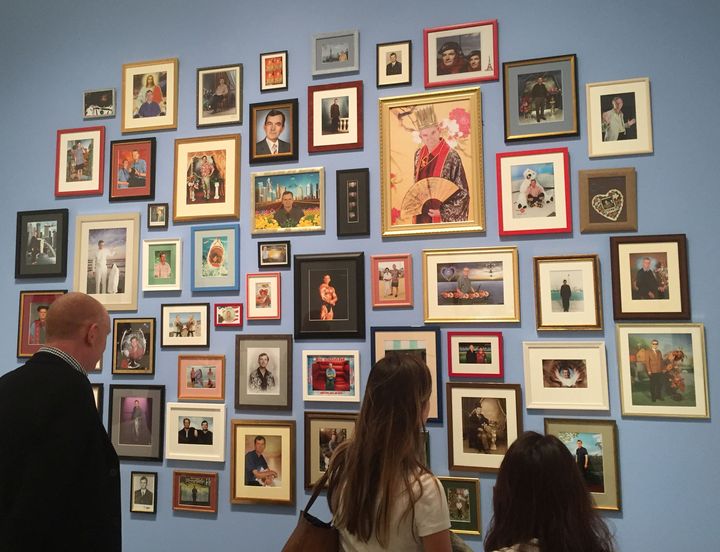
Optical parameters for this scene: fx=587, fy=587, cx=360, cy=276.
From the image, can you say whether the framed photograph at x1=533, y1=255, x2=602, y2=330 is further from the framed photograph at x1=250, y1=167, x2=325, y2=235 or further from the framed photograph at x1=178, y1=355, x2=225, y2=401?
the framed photograph at x1=178, y1=355, x2=225, y2=401

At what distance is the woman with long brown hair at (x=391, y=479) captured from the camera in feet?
5.88

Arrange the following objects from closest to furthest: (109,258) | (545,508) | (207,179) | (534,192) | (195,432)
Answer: (545,508) → (534,192) → (195,432) → (207,179) → (109,258)

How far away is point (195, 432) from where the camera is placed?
3336mm

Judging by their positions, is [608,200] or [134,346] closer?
[608,200]

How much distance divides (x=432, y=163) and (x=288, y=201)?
2.72 feet

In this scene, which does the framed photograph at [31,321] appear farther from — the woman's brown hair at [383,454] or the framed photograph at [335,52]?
the woman's brown hair at [383,454]

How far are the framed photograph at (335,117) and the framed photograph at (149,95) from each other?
2.94 ft

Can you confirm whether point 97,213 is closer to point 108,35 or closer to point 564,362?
point 108,35

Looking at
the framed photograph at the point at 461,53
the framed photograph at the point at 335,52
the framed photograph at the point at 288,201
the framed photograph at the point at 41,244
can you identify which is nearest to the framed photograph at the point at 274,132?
the framed photograph at the point at 288,201

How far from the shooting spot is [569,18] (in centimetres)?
298

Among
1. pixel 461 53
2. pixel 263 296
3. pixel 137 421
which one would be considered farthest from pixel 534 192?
pixel 137 421

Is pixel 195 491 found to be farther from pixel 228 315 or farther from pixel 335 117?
pixel 335 117

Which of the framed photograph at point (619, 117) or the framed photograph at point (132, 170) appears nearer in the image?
the framed photograph at point (619, 117)

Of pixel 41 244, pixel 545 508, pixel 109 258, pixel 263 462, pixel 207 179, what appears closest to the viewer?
pixel 545 508
